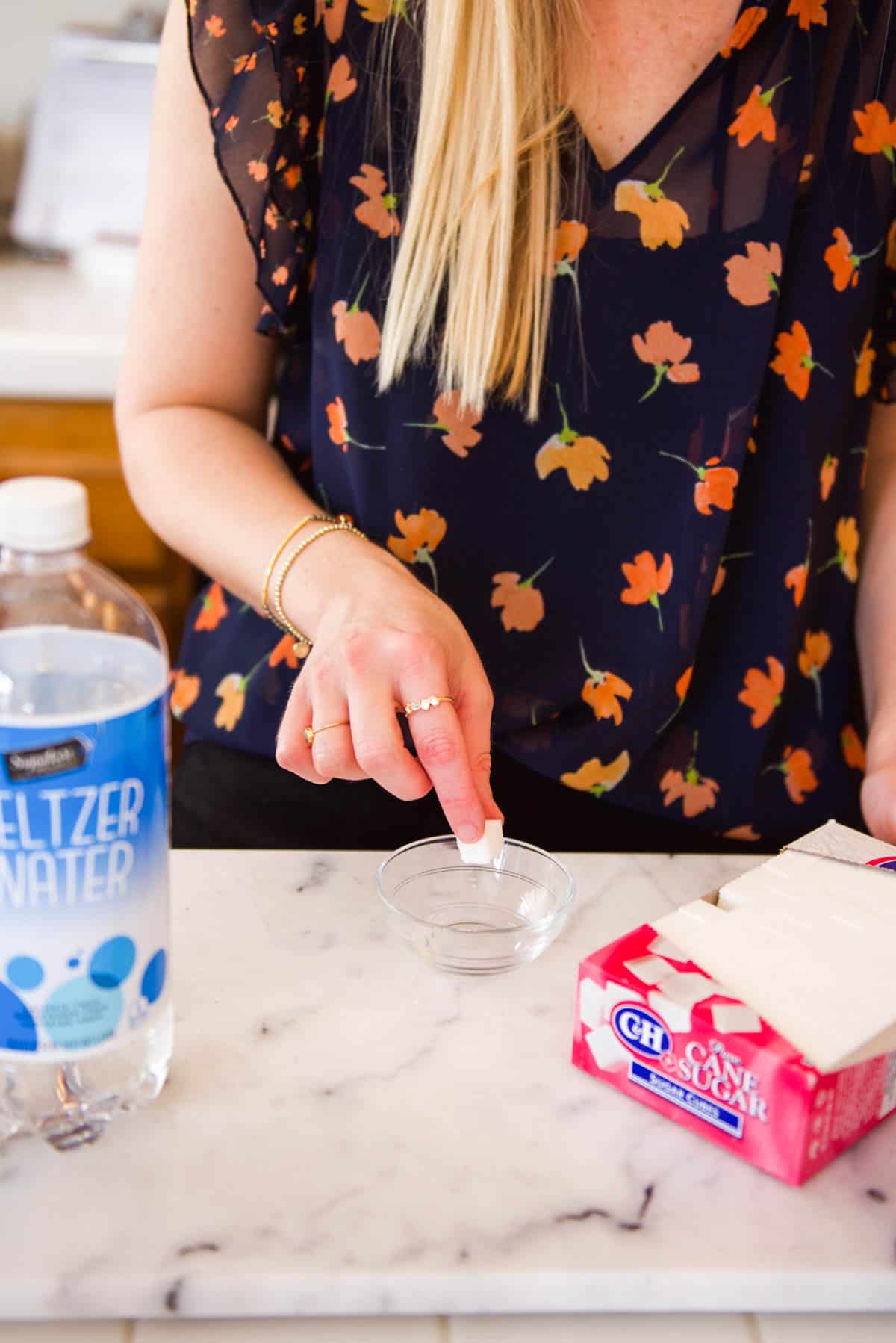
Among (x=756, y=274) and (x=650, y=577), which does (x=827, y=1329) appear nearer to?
(x=650, y=577)

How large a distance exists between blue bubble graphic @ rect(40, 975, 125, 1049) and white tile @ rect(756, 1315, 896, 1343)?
27 cm

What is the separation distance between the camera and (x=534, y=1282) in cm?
50

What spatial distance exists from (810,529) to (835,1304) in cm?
64

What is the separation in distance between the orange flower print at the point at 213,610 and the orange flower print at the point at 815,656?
474 mm

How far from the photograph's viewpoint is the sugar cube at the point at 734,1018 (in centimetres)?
55

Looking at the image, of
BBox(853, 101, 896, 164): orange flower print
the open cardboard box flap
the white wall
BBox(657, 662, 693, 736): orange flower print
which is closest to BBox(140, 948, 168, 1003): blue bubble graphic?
the open cardboard box flap

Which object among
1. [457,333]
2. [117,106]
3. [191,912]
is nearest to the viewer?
[191,912]

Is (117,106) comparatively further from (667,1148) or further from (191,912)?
(667,1148)

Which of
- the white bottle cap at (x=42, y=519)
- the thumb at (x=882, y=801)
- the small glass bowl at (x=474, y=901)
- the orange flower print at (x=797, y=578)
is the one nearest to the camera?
the white bottle cap at (x=42, y=519)

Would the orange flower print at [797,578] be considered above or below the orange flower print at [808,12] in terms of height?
below

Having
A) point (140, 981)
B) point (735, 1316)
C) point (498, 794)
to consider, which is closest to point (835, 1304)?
point (735, 1316)

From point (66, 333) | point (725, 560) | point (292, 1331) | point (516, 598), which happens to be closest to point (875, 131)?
point (725, 560)

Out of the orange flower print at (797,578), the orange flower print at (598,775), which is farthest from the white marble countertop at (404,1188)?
the orange flower print at (797,578)

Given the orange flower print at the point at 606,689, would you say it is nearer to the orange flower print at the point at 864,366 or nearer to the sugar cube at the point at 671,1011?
the orange flower print at the point at 864,366
